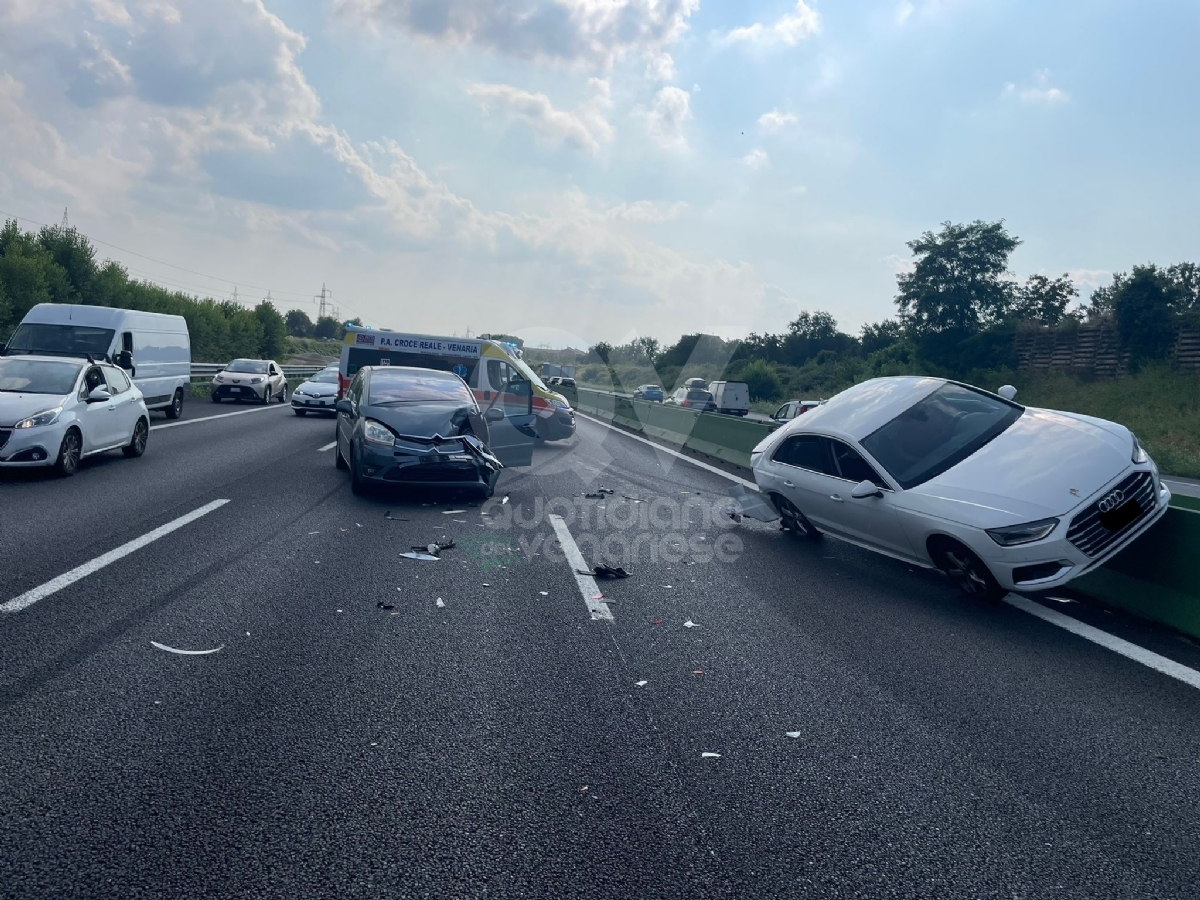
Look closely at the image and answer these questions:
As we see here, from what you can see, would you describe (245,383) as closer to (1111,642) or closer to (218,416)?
(218,416)

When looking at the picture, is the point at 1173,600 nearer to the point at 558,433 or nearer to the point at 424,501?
the point at 424,501

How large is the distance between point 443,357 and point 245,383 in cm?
1351

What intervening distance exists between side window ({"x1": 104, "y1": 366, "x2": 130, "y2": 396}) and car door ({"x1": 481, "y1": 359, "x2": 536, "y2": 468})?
603 centimetres

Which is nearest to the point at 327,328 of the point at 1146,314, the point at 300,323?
the point at 300,323

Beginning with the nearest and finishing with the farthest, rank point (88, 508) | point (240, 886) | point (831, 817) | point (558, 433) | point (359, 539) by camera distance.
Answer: point (240, 886) < point (831, 817) < point (359, 539) < point (88, 508) < point (558, 433)

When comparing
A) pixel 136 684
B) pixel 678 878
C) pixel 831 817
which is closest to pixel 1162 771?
pixel 831 817

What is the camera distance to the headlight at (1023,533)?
659 centimetres

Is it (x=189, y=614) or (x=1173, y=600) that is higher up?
(x=1173, y=600)

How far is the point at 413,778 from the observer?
12.7ft

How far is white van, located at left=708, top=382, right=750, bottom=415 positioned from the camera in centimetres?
4588

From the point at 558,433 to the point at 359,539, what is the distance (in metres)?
12.3

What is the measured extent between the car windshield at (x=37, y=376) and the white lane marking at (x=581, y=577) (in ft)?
23.9

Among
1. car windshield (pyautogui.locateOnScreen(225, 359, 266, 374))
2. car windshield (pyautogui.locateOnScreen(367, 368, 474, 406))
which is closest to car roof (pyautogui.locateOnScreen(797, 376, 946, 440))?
car windshield (pyautogui.locateOnScreen(367, 368, 474, 406))

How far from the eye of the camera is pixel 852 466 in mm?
8602
